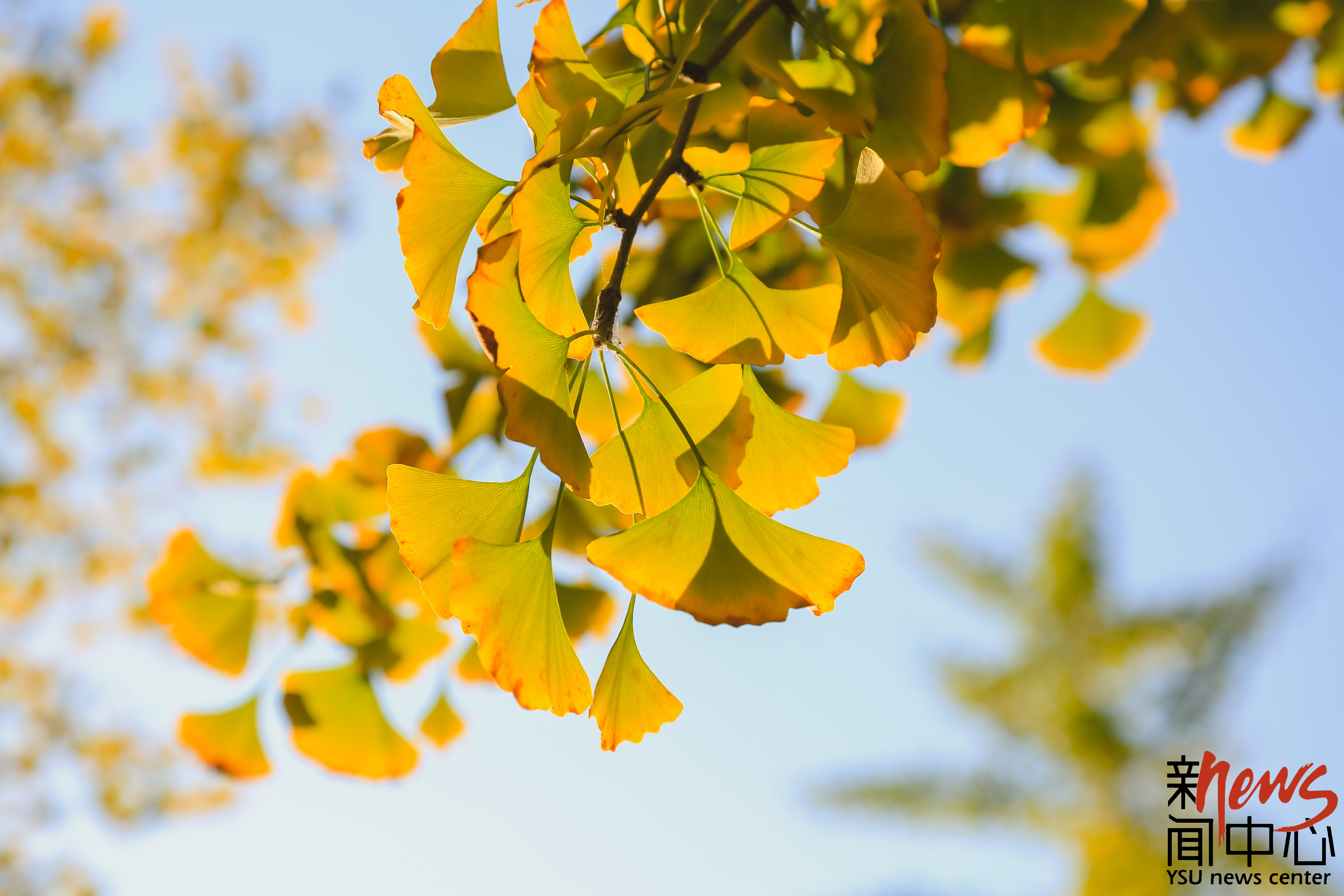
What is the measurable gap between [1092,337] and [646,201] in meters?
0.43

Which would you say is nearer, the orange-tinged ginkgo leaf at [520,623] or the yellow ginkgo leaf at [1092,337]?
the orange-tinged ginkgo leaf at [520,623]

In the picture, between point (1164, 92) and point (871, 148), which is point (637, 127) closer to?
point (871, 148)

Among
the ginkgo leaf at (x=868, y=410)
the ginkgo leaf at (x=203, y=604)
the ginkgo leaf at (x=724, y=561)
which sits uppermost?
the ginkgo leaf at (x=868, y=410)

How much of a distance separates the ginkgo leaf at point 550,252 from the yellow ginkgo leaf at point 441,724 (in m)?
0.26

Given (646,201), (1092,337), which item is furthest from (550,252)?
(1092,337)

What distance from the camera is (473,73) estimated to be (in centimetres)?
22

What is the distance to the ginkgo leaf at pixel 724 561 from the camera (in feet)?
0.56

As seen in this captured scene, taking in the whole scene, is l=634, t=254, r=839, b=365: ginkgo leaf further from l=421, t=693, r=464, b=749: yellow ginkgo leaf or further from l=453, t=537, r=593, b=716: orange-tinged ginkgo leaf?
l=421, t=693, r=464, b=749: yellow ginkgo leaf

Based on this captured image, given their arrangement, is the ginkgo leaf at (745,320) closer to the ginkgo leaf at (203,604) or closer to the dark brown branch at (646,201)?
the dark brown branch at (646,201)

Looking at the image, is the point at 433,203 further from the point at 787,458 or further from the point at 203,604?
the point at 203,604

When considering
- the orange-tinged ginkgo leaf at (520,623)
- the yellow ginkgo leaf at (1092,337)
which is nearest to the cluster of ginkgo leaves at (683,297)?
the orange-tinged ginkgo leaf at (520,623)

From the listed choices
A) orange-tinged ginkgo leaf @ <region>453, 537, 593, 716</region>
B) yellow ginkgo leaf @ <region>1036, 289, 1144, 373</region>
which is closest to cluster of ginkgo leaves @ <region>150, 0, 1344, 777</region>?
orange-tinged ginkgo leaf @ <region>453, 537, 593, 716</region>

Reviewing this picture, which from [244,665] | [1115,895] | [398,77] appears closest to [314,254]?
[244,665]

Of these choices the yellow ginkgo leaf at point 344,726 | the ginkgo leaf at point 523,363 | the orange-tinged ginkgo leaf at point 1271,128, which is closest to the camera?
the ginkgo leaf at point 523,363
